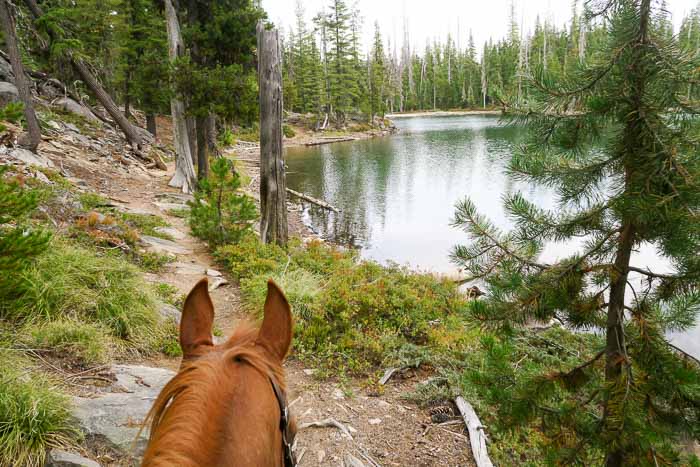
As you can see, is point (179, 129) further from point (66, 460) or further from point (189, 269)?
point (66, 460)

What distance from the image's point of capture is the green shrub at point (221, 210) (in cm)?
771

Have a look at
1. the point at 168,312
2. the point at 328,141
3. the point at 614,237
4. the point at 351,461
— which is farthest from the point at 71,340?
the point at 328,141

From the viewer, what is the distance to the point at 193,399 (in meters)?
1.04

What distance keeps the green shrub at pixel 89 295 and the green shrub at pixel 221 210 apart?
114 inches

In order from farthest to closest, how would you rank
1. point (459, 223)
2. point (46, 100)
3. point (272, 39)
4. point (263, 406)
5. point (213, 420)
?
point (46, 100)
point (272, 39)
point (459, 223)
point (263, 406)
point (213, 420)

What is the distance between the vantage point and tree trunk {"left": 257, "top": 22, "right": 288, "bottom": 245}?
7715 mm

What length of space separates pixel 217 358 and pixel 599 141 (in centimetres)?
215

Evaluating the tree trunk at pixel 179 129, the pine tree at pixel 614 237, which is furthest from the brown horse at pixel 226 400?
the tree trunk at pixel 179 129

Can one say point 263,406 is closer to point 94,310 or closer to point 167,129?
point 94,310

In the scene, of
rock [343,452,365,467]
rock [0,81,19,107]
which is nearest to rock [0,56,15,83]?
rock [0,81,19,107]

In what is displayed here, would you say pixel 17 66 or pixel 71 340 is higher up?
pixel 17 66

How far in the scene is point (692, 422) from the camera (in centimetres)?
199

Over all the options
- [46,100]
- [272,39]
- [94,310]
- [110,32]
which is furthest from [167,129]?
[94,310]

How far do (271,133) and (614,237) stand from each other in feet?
21.6
